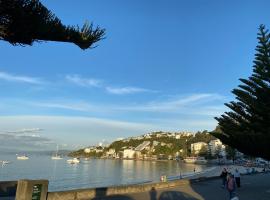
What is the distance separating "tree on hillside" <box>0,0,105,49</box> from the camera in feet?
14.8

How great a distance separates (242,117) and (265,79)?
222 cm

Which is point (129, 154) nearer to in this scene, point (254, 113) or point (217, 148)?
point (217, 148)

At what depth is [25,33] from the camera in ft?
15.2

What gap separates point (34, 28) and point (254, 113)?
16.4 m

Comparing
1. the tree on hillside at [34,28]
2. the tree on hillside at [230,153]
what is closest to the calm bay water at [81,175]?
the tree on hillside at [34,28]

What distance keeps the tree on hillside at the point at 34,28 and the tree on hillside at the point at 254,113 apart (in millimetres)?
14700

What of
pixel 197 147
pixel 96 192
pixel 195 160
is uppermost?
pixel 197 147

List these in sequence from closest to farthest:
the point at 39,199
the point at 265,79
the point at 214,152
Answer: the point at 39,199, the point at 265,79, the point at 214,152

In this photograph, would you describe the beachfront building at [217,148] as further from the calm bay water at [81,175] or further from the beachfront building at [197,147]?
the calm bay water at [81,175]

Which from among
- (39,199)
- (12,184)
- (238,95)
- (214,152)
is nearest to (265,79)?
(238,95)

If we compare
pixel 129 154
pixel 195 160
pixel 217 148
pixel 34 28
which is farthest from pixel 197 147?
pixel 34 28

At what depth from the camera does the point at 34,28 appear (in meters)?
4.59

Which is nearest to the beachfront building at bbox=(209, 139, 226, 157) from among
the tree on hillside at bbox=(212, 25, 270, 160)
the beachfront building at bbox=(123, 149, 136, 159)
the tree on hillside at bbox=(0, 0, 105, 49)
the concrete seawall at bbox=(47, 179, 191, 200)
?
the beachfront building at bbox=(123, 149, 136, 159)

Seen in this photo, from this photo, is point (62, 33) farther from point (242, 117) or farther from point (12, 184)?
point (242, 117)
